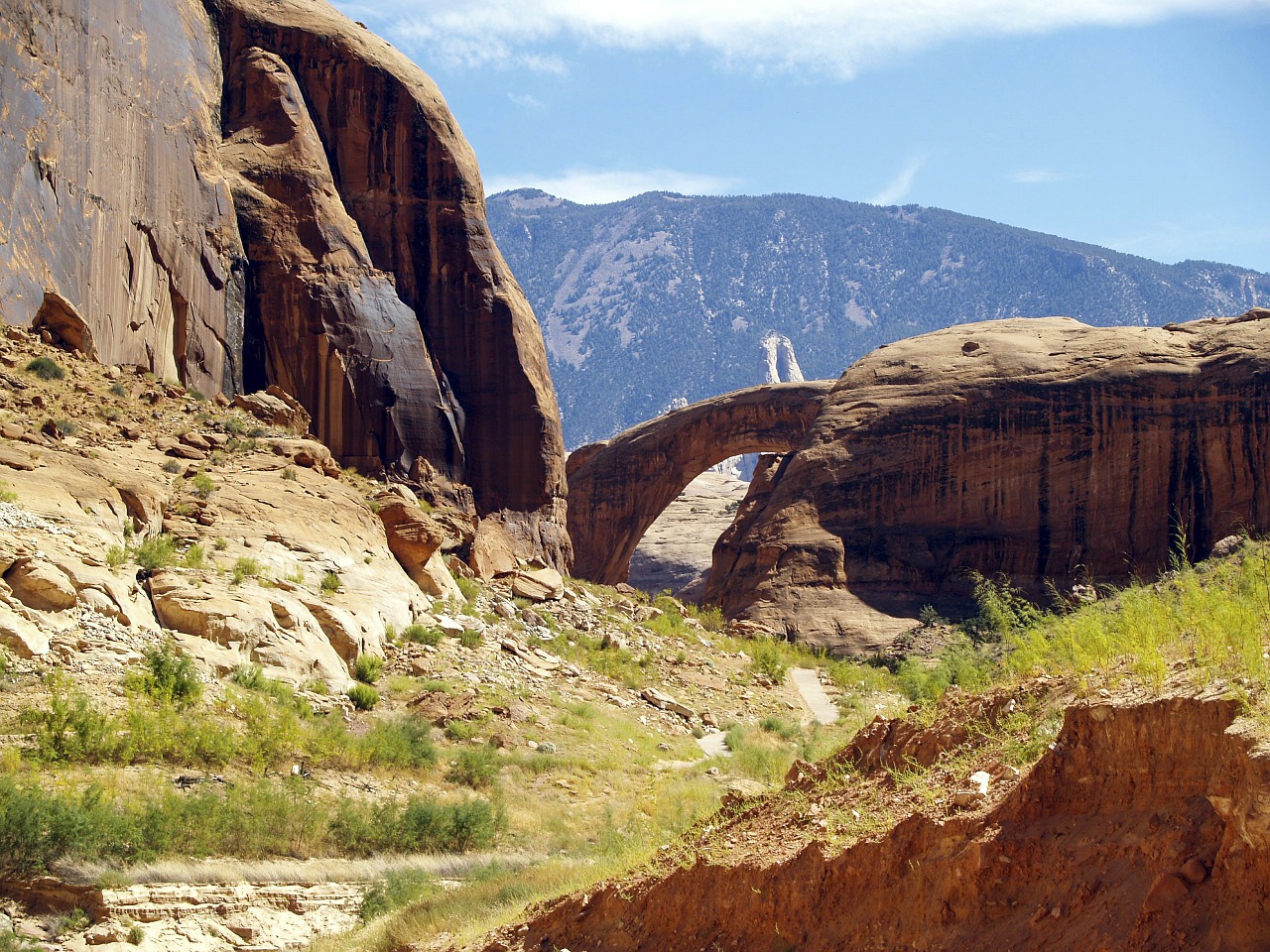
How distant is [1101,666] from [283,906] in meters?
7.61

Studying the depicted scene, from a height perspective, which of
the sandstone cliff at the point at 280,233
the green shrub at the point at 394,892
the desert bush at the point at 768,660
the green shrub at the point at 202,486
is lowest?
the desert bush at the point at 768,660

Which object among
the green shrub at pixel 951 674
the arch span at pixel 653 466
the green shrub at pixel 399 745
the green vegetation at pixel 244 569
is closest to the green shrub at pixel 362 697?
the green shrub at pixel 399 745

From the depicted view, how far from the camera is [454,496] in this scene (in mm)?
27344

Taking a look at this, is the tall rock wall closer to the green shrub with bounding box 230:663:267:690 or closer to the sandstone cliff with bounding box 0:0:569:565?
the sandstone cliff with bounding box 0:0:569:565

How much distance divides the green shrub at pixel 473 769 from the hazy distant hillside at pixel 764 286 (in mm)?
113267

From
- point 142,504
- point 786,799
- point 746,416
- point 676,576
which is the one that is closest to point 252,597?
point 142,504

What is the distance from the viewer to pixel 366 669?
54.8 ft

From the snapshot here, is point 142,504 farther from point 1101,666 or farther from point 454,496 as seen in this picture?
point 1101,666

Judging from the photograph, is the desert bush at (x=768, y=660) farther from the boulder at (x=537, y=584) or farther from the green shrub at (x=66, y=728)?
the green shrub at (x=66, y=728)

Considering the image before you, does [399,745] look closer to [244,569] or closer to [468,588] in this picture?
[244,569]

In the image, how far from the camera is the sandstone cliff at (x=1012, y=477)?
2959cm

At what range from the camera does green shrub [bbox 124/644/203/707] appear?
13281mm

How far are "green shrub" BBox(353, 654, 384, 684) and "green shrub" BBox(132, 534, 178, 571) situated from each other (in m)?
2.64

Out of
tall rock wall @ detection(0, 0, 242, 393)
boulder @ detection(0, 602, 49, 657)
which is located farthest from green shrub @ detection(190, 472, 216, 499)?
boulder @ detection(0, 602, 49, 657)
